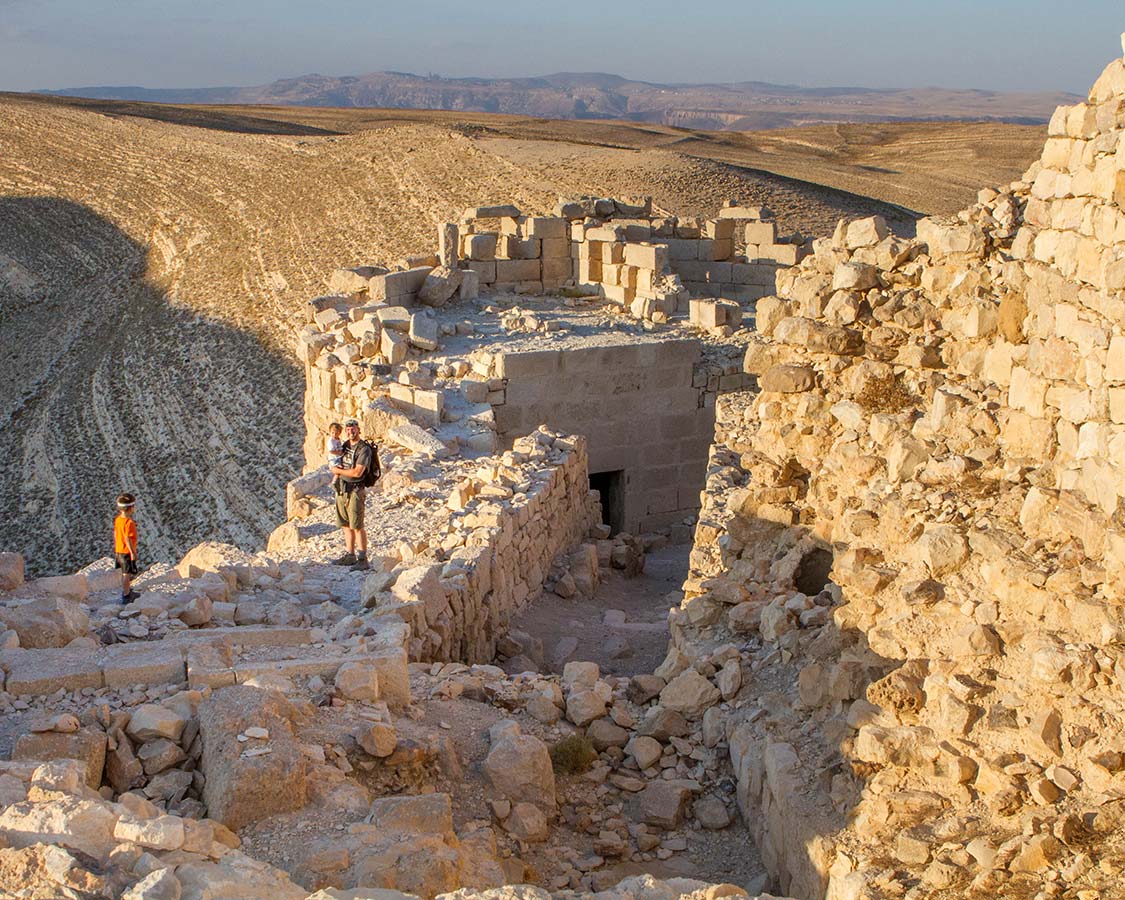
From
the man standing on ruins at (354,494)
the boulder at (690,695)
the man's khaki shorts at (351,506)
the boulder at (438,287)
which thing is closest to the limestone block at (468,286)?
the boulder at (438,287)

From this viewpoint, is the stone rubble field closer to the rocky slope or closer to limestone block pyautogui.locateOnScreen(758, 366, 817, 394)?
limestone block pyautogui.locateOnScreen(758, 366, 817, 394)

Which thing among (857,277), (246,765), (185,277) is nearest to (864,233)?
(857,277)

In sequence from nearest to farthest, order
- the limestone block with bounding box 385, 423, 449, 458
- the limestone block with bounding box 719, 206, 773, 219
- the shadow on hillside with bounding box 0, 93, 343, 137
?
the limestone block with bounding box 385, 423, 449, 458 → the limestone block with bounding box 719, 206, 773, 219 → the shadow on hillside with bounding box 0, 93, 343, 137

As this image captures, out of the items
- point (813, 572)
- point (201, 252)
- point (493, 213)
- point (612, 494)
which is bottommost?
point (612, 494)

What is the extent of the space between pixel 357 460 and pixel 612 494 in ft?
17.0

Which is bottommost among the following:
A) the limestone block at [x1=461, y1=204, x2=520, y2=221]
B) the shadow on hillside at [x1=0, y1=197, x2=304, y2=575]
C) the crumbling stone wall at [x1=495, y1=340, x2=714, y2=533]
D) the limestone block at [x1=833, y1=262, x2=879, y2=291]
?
the shadow on hillside at [x1=0, y1=197, x2=304, y2=575]

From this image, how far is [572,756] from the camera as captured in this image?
19.7 ft

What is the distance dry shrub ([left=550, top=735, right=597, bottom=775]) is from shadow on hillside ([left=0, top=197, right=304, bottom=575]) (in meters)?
9.63

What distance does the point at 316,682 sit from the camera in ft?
19.5

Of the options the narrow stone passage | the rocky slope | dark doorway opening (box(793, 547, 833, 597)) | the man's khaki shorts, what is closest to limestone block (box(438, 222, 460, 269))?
the rocky slope

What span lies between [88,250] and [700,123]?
144 m

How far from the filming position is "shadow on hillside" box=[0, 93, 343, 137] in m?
54.6

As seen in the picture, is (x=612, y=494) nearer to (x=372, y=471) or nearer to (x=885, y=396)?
(x=372, y=471)

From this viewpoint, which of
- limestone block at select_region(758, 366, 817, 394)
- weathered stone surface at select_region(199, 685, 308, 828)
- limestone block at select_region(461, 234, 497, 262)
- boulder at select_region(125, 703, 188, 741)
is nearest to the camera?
weathered stone surface at select_region(199, 685, 308, 828)
